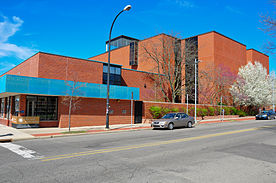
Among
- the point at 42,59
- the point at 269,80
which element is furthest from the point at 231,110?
the point at 42,59

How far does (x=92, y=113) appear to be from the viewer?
21.3m

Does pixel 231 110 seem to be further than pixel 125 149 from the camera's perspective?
Yes

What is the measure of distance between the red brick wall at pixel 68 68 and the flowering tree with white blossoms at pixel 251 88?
95.5ft

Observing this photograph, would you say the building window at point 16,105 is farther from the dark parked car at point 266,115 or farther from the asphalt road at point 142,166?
the dark parked car at point 266,115

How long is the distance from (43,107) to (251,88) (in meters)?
38.0

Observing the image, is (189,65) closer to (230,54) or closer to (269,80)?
(230,54)

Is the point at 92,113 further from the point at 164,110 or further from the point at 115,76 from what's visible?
the point at 164,110

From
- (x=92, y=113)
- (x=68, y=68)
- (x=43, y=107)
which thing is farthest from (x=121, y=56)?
(x=43, y=107)

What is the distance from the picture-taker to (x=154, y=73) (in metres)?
32.6

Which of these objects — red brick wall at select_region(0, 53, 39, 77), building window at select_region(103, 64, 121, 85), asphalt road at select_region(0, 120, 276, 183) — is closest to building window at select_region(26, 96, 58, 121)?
red brick wall at select_region(0, 53, 39, 77)

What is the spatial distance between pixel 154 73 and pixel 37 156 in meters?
25.7

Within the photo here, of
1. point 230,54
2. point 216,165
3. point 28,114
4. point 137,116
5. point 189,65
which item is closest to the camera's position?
point 216,165

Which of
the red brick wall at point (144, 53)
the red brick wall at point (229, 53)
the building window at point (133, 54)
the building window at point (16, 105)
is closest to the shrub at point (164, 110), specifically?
the red brick wall at point (144, 53)

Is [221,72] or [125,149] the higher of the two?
[221,72]
